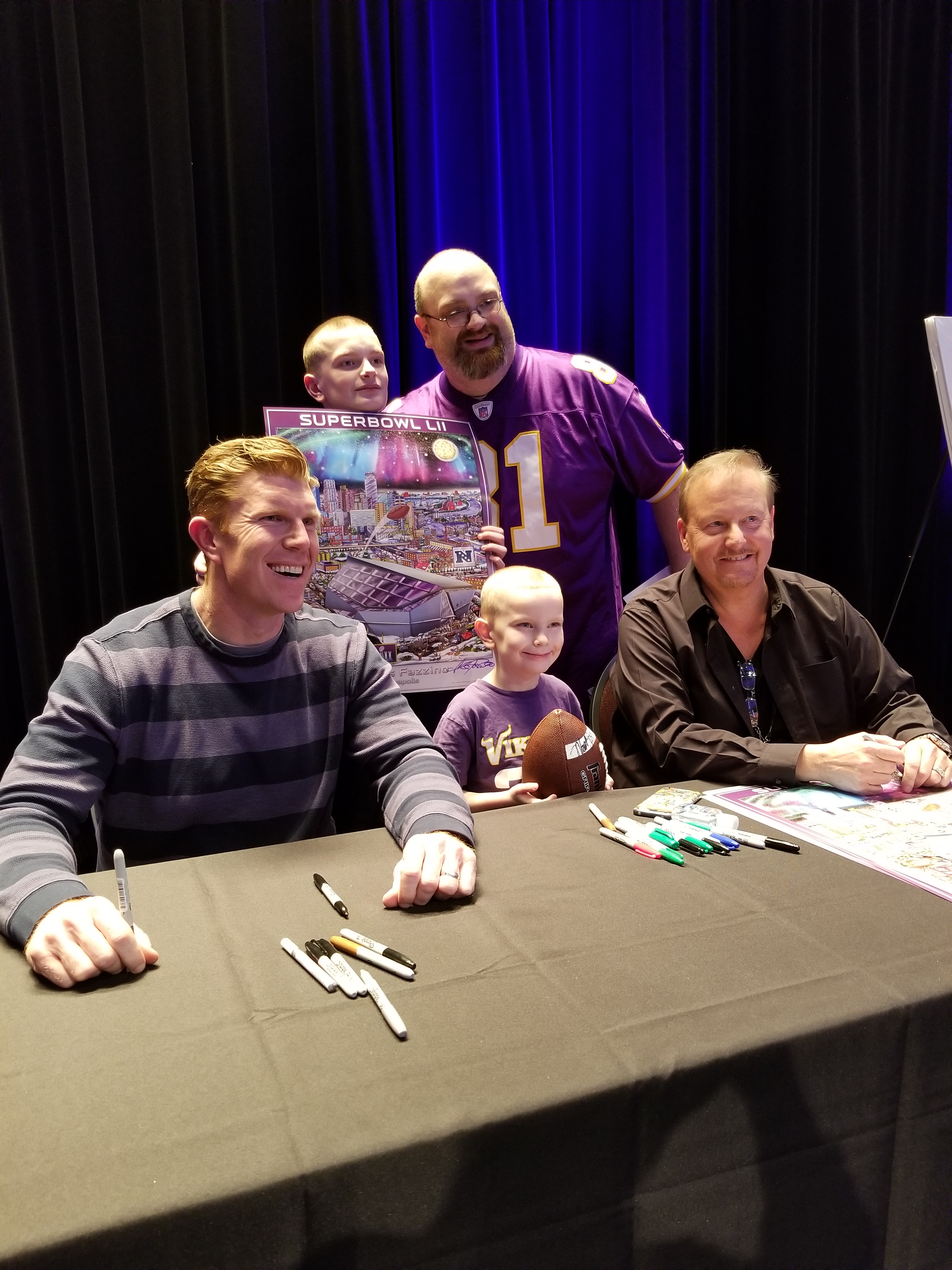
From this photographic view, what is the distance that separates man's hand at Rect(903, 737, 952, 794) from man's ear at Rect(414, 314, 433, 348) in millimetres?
1585

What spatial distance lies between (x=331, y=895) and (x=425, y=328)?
1.75 meters

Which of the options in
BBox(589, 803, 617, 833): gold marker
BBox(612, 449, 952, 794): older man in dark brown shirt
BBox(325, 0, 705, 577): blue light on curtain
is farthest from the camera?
BBox(325, 0, 705, 577): blue light on curtain

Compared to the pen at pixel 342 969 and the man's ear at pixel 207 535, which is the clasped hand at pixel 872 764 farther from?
the man's ear at pixel 207 535

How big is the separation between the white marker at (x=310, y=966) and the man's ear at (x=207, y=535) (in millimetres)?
664

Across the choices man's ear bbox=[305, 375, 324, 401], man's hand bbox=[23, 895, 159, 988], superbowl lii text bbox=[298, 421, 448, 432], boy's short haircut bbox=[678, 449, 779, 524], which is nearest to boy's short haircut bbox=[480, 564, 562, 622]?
boy's short haircut bbox=[678, 449, 779, 524]

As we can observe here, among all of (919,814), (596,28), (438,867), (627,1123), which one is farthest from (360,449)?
(596,28)

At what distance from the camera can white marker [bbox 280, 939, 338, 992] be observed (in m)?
0.91

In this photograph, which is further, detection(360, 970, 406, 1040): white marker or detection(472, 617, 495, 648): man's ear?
detection(472, 617, 495, 648): man's ear

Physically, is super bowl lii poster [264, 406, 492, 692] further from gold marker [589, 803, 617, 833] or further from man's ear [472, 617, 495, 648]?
gold marker [589, 803, 617, 833]

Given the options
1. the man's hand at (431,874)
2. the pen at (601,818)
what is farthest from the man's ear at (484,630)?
the man's hand at (431,874)

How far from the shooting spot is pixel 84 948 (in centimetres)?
94

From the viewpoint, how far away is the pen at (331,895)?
42.4 inches

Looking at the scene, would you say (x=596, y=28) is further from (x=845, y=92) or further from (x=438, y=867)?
(x=438, y=867)

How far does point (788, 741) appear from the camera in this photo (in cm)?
179
